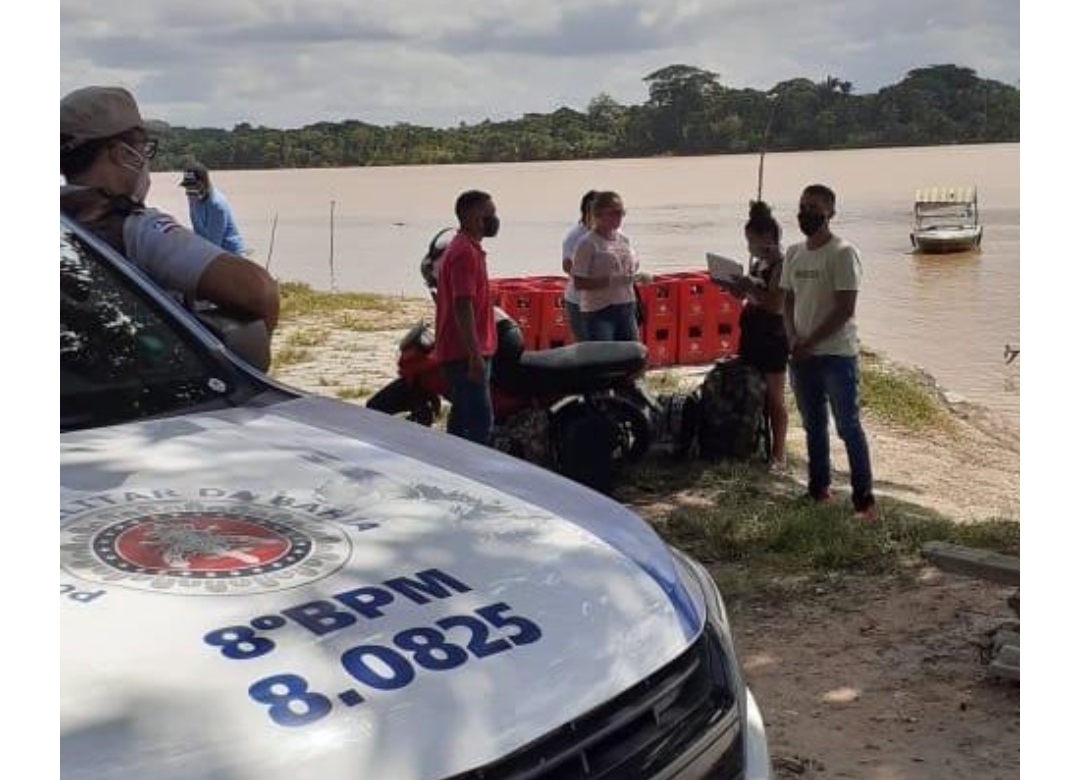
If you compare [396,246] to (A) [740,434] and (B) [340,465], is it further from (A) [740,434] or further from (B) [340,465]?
(B) [340,465]

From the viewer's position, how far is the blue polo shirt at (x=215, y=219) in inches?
372

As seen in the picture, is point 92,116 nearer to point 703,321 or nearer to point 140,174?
point 140,174

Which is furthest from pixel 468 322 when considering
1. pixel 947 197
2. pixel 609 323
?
pixel 947 197

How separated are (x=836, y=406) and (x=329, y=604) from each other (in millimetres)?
4987

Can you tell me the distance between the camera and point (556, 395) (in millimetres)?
6832

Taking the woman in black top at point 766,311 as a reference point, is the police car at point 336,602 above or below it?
below

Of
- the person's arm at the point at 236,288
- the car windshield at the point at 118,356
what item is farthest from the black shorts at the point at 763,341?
the car windshield at the point at 118,356

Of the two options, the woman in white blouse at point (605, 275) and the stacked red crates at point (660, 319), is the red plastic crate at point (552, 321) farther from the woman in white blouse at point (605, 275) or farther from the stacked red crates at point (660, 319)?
the woman in white blouse at point (605, 275)

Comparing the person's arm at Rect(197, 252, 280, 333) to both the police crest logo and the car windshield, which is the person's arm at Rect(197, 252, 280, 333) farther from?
the police crest logo

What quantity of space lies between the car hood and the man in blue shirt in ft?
23.0

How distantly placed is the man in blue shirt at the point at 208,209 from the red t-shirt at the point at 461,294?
3.28 meters

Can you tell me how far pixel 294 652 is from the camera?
1797 mm

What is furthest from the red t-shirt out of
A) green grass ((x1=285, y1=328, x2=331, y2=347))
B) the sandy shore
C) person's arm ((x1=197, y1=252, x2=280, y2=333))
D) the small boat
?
the small boat
